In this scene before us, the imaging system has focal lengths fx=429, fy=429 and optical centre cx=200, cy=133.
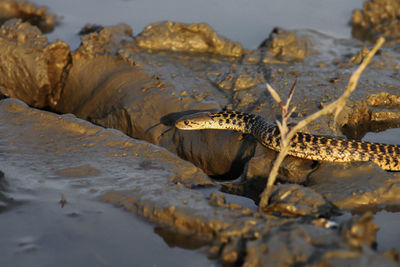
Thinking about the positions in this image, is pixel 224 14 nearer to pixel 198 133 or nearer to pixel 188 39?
pixel 188 39

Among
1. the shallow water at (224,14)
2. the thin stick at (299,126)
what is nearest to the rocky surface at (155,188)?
the thin stick at (299,126)

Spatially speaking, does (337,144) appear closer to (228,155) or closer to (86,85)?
(228,155)

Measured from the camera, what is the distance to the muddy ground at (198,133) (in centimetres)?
502

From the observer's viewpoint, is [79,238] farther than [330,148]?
No

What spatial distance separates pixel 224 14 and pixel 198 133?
8.00 m

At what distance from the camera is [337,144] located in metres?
7.09

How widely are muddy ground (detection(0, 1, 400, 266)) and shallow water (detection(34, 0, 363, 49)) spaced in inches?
41.1

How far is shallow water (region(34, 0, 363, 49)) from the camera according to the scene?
47.0 feet


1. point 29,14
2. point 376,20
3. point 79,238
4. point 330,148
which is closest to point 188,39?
point 330,148

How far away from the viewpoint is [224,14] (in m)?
15.4

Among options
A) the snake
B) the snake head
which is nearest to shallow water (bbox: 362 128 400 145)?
the snake

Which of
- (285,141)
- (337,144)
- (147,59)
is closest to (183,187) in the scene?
(285,141)

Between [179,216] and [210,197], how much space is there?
55cm

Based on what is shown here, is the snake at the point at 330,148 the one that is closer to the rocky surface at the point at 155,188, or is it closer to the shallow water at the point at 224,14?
the rocky surface at the point at 155,188
